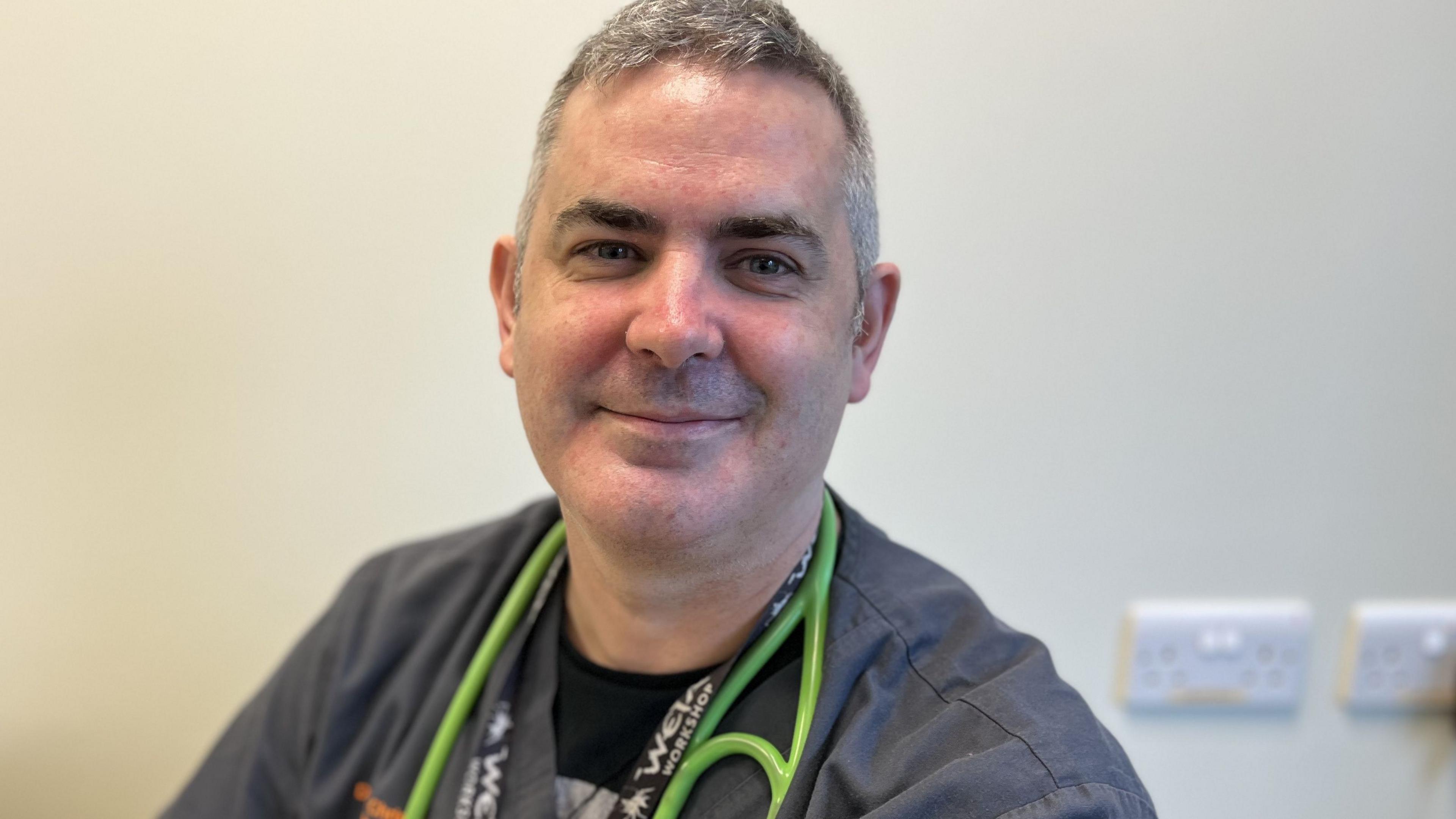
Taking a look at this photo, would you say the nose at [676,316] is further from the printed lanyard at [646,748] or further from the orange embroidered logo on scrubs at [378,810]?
the orange embroidered logo on scrubs at [378,810]

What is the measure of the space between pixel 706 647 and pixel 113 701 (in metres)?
0.91

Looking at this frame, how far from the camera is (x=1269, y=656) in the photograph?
146cm

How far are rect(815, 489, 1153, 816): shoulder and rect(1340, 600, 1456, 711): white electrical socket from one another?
2.42 feet

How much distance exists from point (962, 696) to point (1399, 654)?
3.02 feet

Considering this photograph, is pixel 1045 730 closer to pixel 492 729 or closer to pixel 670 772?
pixel 670 772

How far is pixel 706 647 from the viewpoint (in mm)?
1071

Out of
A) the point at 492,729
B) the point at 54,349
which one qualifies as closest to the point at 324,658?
the point at 492,729

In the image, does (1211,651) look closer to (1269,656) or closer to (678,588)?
(1269,656)

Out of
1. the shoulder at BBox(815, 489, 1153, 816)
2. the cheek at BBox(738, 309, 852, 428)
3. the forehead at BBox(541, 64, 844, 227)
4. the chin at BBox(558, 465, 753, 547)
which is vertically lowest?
the shoulder at BBox(815, 489, 1153, 816)

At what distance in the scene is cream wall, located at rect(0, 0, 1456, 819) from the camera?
4.26 feet

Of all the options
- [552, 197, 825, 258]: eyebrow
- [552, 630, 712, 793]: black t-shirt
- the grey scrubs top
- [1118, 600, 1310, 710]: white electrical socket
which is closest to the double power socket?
[1118, 600, 1310, 710]: white electrical socket

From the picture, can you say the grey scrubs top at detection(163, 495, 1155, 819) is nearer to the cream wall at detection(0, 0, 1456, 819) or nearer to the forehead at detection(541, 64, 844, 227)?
the cream wall at detection(0, 0, 1456, 819)

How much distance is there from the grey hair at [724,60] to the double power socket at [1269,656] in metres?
0.73

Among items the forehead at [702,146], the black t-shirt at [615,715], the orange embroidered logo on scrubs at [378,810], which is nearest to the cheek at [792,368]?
the forehead at [702,146]
